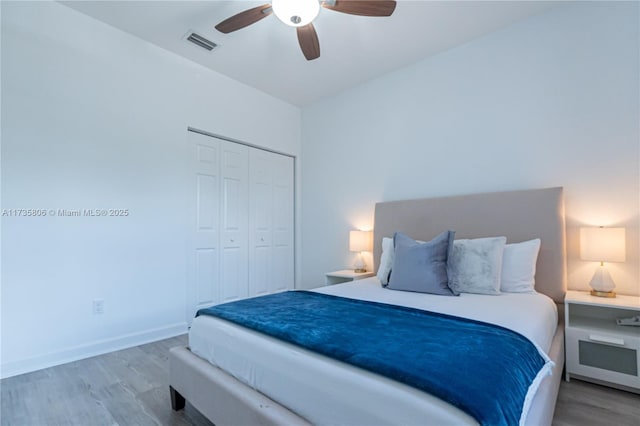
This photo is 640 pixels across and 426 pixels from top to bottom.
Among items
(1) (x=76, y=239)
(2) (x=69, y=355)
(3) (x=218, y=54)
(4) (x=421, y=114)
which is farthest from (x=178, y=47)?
(2) (x=69, y=355)

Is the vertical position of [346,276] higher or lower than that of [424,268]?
lower

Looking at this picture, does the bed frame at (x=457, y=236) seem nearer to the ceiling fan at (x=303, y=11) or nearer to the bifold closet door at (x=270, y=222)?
the bifold closet door at (x=270, y=222)

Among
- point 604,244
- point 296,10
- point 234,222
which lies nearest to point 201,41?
point 296,10

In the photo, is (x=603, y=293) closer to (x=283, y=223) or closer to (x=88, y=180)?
(x=283, y=223)

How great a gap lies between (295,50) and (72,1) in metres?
1.84

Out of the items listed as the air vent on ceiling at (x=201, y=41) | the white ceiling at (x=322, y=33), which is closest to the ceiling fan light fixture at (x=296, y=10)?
the white ceiling at (x=322, y=33)

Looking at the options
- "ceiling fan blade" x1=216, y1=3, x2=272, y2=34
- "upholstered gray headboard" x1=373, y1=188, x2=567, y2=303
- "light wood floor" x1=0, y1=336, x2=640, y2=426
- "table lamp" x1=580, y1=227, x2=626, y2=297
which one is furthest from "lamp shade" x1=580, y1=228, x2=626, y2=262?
"ceiling fan blade" x1=216, y1=3, x2=272, y2=34

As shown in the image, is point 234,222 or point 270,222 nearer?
point 234,222

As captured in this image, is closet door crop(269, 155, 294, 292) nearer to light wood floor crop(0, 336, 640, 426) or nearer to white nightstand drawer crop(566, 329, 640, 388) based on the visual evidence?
light wood floor crop(0, 336, 640, 426)

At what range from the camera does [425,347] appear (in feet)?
3.97

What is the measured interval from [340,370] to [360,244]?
8.21 feet

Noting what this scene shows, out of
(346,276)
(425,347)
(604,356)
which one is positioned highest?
(425,347)

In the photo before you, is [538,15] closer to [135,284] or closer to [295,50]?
[295,50]

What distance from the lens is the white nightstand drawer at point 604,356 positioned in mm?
1952
